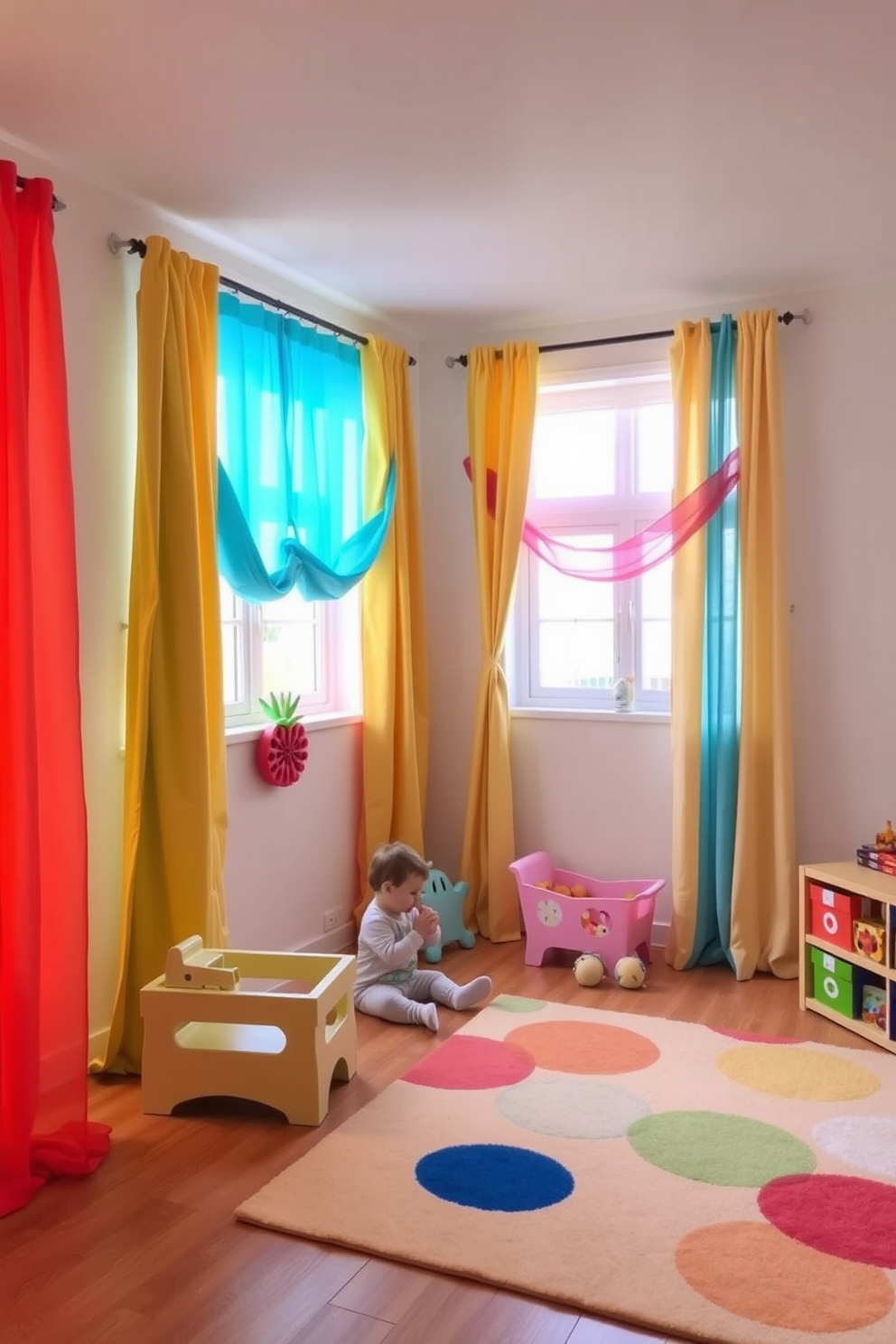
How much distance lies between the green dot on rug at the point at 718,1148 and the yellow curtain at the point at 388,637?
5.95ft

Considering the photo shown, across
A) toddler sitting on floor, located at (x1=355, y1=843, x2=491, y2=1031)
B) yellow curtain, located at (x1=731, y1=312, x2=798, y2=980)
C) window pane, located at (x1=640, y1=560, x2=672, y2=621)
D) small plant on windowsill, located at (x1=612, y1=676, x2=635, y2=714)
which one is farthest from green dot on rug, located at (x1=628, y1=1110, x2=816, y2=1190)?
window pane, located at (x1=640, y1=560, x2=672, y2=621)

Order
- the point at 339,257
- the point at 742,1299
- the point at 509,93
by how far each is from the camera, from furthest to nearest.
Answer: the point at 339,257
the point at 509,93
the point at 742,1299

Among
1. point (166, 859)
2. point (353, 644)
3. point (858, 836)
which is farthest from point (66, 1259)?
point (858, 836)

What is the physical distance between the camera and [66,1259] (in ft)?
7.03

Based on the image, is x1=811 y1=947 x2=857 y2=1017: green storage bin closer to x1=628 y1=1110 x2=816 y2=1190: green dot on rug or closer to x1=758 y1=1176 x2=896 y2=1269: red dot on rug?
x1=628 y1=1110 x2=816 y2=1190: green dot on rug

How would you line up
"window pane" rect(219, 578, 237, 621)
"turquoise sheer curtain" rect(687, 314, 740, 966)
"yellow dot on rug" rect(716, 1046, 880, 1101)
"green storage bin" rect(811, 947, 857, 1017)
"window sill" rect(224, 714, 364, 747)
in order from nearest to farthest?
1. "yellow dot on rug" rect(716, 1046, 880, 1101)
2. "green storage bin" rect(811, 947, 857, 1017)
3. "window sill" rect(224, 714, 364, 747)
4. "window pane" rect(219, 578, 237, 621)
5. "turquoise sheer curtain" rect(687, 314, 740, 966)

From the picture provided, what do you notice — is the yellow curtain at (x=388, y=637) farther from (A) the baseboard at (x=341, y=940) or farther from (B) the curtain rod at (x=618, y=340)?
(B) the curtain rod at (x=618, y=340)

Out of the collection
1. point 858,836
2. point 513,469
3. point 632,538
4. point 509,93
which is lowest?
point 858,836

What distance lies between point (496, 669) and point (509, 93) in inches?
91.4

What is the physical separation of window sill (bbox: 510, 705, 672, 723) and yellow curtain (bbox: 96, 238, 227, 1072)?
5.58ft

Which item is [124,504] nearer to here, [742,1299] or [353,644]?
[353,644]

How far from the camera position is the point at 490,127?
272 cm

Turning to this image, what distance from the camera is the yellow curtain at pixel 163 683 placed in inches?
120

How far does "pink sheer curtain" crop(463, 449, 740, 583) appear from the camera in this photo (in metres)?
4.04
